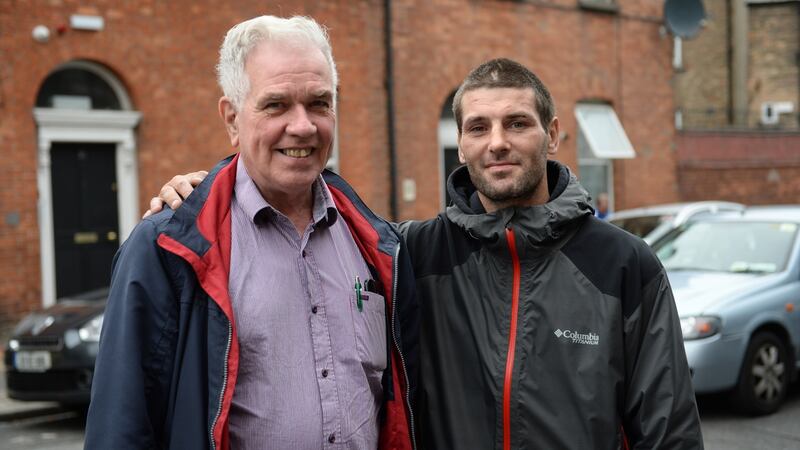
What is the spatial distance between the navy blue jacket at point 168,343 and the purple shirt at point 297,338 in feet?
0.29

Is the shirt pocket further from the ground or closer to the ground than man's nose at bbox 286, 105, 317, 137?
closer to the ground

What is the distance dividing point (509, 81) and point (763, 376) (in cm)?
555

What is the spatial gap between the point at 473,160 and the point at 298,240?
2.22 ft

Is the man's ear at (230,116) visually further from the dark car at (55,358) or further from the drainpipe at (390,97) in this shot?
the drainpipe at (390,97)

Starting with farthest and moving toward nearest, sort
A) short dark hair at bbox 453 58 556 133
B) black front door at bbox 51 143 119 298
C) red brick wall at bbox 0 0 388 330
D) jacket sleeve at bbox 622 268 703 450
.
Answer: black front door at bbox 51 143 119 298 → red brick wall at bbox 0 0 388 330 → short dark hair at bbox 453 58 556 133 → jacket sleeve at bbox 622 268 703 450

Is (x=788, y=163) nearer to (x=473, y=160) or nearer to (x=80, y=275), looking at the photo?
(x=80, y=275)

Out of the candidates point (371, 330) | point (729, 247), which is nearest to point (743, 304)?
point (729, 247)

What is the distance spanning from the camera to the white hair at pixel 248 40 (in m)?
2.38

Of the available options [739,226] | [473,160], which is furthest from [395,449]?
[739,226]

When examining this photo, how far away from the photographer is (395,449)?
2607 millimetres

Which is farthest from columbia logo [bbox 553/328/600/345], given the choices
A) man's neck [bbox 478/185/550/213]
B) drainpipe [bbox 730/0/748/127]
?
drainpipe [bbox 730/0/748/127]

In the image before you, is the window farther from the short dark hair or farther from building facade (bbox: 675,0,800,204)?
the short dark hair

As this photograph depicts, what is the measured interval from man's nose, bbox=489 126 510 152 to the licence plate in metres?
5.84

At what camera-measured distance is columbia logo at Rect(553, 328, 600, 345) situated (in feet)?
8.58
